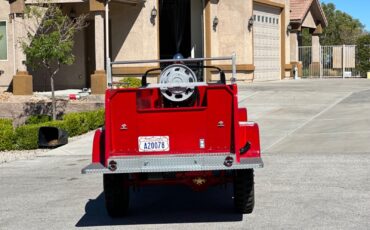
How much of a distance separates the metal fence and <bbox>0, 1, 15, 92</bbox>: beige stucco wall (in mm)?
17697

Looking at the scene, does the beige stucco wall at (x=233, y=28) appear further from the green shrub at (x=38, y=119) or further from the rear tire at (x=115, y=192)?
the rear tire at (x=115, y=192)

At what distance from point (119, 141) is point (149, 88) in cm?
72

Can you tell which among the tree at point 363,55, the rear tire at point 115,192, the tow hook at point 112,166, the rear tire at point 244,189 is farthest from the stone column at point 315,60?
the tow hook at point 112,166

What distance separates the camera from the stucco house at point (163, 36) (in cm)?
2242

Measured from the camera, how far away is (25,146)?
14250 mm

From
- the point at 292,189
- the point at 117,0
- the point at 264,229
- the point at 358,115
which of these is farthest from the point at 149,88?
the point at 117,0

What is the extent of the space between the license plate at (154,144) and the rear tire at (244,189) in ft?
2.88

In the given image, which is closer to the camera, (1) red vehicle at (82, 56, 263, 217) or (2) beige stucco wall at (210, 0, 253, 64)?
(1) red vehicle at (82, 56, 263, 217)

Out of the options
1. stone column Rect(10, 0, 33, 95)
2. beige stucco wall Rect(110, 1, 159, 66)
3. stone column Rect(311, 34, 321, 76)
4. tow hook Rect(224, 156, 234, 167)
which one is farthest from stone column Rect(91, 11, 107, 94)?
stone column Rect(311, 34, 321, 76)

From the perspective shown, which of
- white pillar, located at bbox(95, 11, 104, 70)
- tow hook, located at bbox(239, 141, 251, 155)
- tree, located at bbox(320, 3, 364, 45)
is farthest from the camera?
tree, located at bbox(320, 3, 364, 45)

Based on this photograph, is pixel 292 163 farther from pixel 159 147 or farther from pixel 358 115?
pixel 358 115

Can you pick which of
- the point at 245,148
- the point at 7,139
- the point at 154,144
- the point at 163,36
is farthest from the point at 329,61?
the point at 154,144

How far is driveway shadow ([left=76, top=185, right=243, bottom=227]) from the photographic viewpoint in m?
7.29

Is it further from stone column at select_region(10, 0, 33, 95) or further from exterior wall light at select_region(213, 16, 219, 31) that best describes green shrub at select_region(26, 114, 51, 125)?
exterior wall light at select_region(213, 16, 219, 31)
